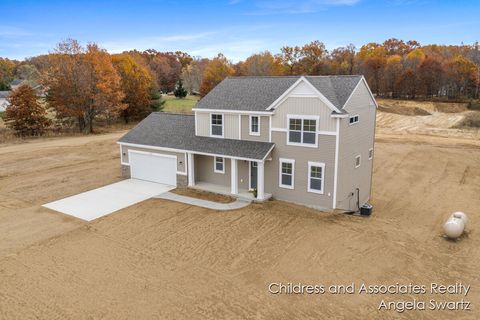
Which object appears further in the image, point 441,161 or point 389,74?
point 389,74

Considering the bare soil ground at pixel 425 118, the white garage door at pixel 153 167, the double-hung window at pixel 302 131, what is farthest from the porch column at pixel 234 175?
the bare soil ground at pixel 425 118

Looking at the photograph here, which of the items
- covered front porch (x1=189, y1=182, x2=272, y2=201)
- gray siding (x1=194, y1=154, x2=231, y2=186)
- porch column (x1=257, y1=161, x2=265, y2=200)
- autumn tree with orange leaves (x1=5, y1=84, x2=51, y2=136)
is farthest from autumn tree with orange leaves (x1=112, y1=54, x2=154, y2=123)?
porch column (x1=257, y1=161, x2=265, y2=200)

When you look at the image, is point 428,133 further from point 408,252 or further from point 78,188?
point 78,188

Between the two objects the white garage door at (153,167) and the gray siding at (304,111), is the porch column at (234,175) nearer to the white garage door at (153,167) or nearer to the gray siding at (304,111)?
the gray siding at (304,111)

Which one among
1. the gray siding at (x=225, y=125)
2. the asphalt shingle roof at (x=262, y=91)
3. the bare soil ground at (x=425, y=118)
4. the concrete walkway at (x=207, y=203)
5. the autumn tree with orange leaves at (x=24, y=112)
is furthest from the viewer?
the bare soil ground at (x=425, y=118)

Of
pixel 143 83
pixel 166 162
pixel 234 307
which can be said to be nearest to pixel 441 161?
pixel 166 162

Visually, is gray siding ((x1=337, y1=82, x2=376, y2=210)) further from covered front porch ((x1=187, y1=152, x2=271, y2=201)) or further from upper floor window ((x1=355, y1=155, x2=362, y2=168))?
covered front porch ((x1=187, y1=152, x2=271, y2=201))
